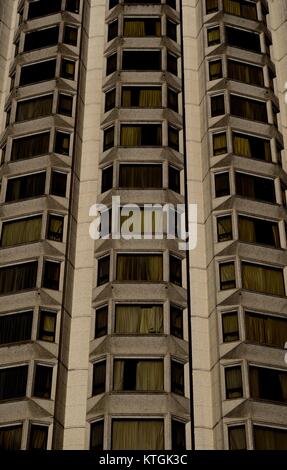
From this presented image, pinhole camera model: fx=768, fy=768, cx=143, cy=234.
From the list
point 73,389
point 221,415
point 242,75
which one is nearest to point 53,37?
point 242,75

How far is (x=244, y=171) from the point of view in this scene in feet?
160

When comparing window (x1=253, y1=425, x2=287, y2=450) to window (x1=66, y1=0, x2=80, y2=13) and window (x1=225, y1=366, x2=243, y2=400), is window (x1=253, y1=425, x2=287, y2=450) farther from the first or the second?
window (x1=66, y1=0, x2=80, y2=13)

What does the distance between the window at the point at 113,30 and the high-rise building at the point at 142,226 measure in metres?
0.11

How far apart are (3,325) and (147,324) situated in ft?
26.9

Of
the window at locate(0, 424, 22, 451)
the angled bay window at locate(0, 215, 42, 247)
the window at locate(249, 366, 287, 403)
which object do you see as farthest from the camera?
the angled bay window at locate(0, 215, 42, 247)

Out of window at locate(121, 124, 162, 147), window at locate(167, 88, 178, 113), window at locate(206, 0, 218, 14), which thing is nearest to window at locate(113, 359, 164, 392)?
window at locate(121, 124, 162, 147)

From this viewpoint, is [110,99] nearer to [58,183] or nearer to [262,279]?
[58,183]

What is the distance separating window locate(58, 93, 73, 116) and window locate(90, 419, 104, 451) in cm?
2143

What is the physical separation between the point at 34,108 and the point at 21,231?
32.3 feet

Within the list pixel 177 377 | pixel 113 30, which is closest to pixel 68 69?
pixel 113 30

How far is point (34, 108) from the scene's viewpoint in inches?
2053

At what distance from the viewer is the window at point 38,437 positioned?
3962 centimetres

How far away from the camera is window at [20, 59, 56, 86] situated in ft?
176

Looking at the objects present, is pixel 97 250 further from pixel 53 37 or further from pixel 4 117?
pixel 53 37
